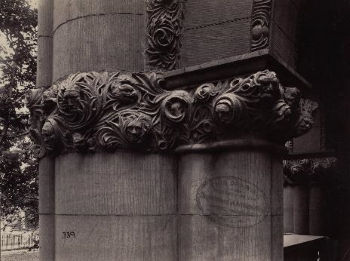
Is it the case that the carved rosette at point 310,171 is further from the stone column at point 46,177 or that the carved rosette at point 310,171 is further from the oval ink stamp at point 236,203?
the stone column at point 46,177

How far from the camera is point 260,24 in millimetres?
4492

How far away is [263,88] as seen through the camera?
13.8 ft

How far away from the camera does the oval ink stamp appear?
4445 millimetres

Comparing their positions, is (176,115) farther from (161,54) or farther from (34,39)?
(34,39)

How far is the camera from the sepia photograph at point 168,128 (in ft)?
14.6

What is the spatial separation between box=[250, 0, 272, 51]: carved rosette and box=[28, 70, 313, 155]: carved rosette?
378 millimetres

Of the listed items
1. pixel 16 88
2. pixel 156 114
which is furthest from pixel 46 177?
pixel 16 88

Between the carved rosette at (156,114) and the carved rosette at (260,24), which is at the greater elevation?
the carved rosette at (260,24)

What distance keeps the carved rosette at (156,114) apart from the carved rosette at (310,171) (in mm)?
6500

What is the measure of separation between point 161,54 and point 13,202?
11462mm

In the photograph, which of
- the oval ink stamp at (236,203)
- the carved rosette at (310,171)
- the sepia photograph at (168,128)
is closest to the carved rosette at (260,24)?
the sepia photograph at (168,128)

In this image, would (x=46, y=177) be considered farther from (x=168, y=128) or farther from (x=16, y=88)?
(x=16, y=88)

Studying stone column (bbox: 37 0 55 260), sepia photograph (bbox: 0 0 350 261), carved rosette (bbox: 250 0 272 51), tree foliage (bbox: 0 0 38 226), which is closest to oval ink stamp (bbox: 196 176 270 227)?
sepia photograph (bbox: 0 0 350 261)

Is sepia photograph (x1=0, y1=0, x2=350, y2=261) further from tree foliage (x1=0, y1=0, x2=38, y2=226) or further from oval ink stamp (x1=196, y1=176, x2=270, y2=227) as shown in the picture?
tree foliage (x1=0, y1=0, x2=38, y2=226)
